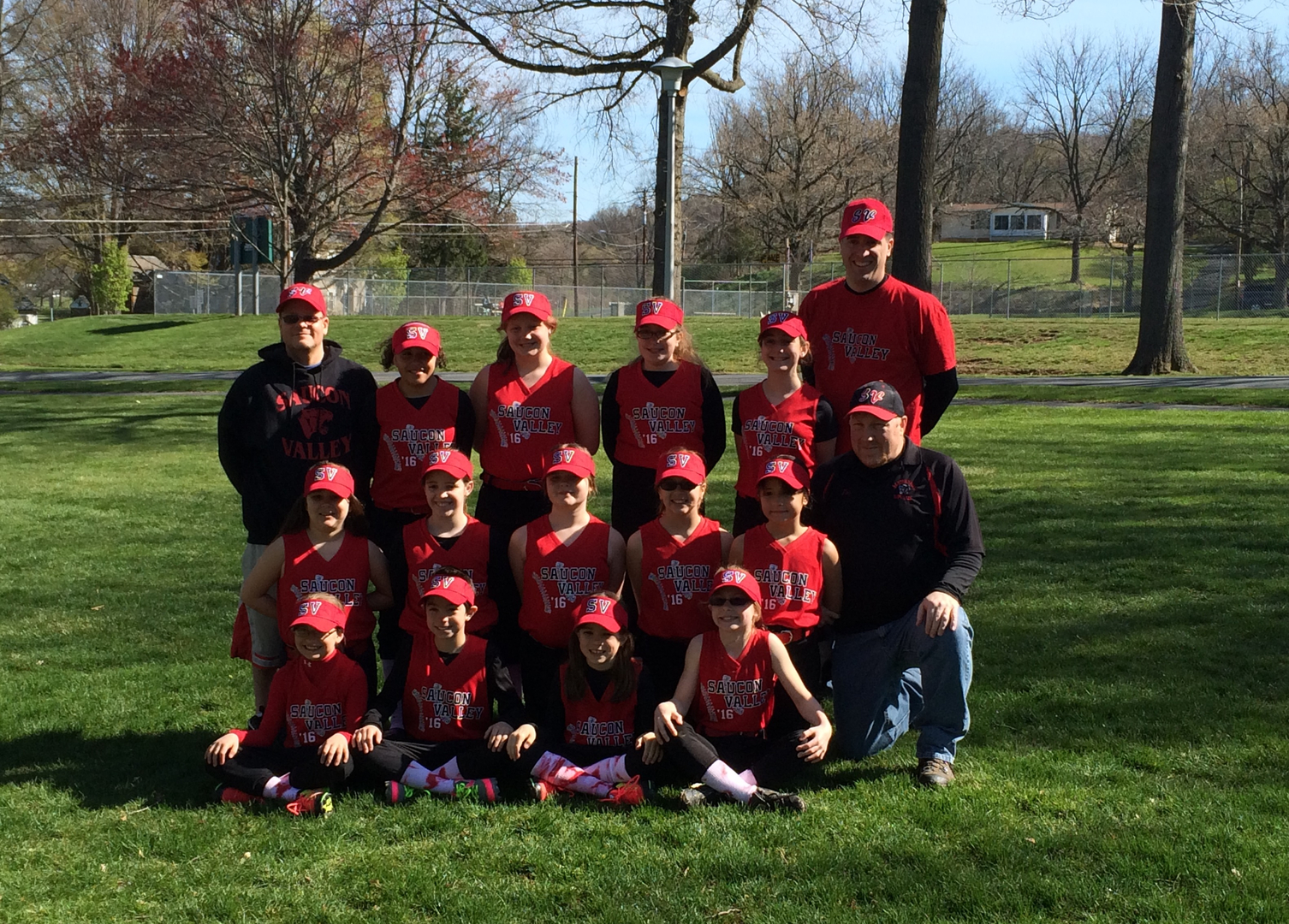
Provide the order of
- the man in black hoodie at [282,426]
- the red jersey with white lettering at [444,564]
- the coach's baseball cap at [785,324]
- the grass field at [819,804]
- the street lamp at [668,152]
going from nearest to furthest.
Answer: the grass field at [819,804] < the red jersey with white lettering at [444,564] < the coach's baseball cap at [785,324] < the man in black hoodie at [282,426] < the street lamp at [668,152]

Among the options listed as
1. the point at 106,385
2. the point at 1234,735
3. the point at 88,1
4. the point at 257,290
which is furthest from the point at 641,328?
the point at 88,1

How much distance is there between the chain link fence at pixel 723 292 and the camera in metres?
37.9

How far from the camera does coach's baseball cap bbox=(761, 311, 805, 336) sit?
181 inches

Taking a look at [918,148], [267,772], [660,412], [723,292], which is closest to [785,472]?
[660,412]

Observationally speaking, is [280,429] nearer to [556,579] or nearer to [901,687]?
[556,579]

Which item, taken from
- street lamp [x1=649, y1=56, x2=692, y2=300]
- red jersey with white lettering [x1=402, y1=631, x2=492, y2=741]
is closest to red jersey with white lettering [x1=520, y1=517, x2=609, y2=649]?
red jersey with white lettering [x1=402, y1=631, x2=492, y2=741]

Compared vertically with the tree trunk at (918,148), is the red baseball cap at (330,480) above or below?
below

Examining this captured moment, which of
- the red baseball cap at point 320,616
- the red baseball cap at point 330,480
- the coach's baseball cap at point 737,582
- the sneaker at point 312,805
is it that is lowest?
the sneaker at point 312,805

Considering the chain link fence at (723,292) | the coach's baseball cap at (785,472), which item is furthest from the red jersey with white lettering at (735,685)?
the chain link fence at (723,292)

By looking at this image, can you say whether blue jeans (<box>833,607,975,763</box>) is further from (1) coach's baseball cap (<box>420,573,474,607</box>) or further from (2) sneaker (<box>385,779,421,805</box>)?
(2) sneaker (<box>385,779,421,805</box>)

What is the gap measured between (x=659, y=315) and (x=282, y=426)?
5.40 feet

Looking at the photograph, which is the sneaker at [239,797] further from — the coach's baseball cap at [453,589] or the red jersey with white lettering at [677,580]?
the red jersey with white lettering at [677,580]

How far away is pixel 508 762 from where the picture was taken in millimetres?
4238

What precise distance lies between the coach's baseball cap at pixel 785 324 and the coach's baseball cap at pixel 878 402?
0.40m
